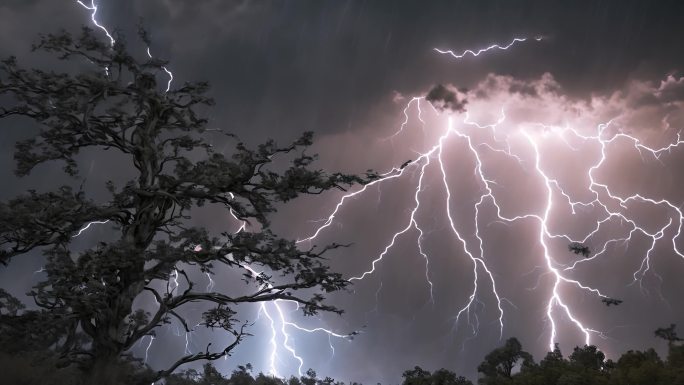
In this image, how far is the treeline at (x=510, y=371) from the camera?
5.73 m

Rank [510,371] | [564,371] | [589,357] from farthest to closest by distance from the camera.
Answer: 1. [510,371]
2. [589,357]
3. [564,371]

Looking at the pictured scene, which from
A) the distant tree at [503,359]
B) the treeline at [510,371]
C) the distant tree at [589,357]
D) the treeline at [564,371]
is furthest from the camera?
the distant tree at [503,359]

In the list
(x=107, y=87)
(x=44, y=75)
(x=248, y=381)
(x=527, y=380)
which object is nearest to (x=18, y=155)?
(x=44, y=75)

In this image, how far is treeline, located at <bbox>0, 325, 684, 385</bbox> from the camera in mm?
5730

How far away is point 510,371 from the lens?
1747 cm

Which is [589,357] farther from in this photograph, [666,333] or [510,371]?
[666,333]

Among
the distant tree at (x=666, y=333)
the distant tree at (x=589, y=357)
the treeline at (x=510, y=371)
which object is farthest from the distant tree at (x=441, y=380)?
the distant tree at (x=666, y=333)

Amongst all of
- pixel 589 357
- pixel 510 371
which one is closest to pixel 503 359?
pixel 510 371

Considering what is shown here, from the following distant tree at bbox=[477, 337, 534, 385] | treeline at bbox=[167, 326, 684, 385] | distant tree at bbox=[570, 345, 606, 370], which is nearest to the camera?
treeline at bbox=[167, 326, 684, 385]

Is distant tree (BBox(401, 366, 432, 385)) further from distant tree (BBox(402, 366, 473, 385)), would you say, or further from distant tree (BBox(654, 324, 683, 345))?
distant tree (BBox(654, 324, 683, 345))

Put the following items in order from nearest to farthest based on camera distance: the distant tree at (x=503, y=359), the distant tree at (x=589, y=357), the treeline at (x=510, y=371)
Result: the treeline at (x=510, y=371), the distant tree at (x=589, y=357), the distant tree at (x=503, y=359)

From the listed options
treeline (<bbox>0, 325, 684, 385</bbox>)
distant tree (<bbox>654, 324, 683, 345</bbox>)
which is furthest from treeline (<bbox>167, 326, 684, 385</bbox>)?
distant tree (<bbox>654, 324, 683, 345</bbox>)

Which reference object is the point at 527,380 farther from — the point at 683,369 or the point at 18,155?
the point at 18,155

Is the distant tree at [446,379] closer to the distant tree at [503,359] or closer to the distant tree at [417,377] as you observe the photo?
the distant tree at [417,377]
